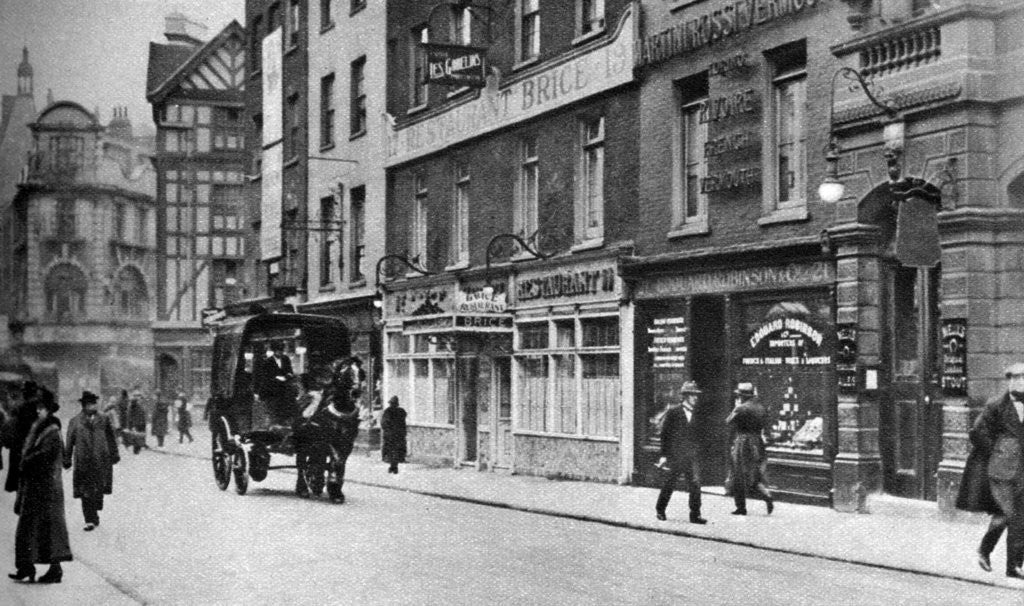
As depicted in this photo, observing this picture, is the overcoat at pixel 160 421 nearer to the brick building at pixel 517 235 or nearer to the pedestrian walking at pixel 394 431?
the brick building at pixel 517 235

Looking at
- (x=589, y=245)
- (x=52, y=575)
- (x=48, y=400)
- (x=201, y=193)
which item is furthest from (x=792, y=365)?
(x=201, y=193)

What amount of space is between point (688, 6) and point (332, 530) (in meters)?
10.5

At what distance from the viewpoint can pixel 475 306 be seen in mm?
27234

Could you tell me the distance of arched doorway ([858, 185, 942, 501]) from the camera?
18.2 m

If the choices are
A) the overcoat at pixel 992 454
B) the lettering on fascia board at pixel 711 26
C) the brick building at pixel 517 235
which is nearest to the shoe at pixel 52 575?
the overcoat at pixel 992 454

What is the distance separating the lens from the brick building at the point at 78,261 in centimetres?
998

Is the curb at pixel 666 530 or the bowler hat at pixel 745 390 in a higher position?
the bowler hat at pixel 745 390

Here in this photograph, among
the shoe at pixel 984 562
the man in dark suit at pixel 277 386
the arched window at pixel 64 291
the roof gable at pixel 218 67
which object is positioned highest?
the roof gable at pixel 218 67

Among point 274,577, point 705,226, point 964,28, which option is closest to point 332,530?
point 274,577

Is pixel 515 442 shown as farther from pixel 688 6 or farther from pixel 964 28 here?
pixel 964 28

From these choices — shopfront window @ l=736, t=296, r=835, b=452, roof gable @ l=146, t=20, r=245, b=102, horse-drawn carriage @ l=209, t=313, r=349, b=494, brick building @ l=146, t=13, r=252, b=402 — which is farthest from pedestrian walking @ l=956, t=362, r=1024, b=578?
roof gable @ l=146, t=20, r=245, b=102

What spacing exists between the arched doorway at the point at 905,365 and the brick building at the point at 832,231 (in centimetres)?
3

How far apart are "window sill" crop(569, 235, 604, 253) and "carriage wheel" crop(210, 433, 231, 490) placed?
7142 millimetres

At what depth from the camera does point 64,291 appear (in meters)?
10.2
